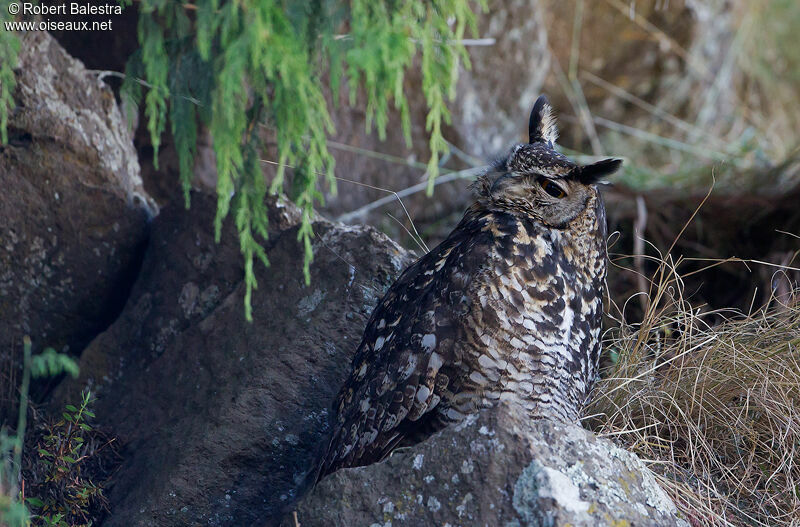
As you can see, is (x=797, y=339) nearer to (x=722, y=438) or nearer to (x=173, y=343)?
(x=722, y=438)

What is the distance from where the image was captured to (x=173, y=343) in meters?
3.35

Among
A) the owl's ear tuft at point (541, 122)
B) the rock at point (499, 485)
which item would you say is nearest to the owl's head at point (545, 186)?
the owl's ear tuft at point (541, 122)

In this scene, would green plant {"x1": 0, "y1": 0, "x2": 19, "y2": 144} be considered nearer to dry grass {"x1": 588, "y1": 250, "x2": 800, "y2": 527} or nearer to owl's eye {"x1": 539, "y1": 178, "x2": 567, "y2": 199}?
owl's eye {"x1": 539, "y1": 178, "x2": 567, "y2": 199}

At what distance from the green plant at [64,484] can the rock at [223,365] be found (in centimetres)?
12

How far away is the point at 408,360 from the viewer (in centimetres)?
261

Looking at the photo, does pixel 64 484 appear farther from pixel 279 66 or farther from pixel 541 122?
pixel 541 122

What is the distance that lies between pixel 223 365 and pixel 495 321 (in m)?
1.23

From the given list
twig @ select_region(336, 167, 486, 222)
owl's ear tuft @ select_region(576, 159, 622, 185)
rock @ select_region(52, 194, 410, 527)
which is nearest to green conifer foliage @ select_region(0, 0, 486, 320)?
owl's ear tuft @ select_region(576, 159, 622, 185)

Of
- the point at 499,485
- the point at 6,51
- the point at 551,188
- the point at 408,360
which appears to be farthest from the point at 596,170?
the point at 6,51

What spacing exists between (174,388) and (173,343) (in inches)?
8.8

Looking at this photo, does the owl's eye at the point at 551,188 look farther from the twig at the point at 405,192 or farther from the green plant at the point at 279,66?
the twig at the point at 405,192

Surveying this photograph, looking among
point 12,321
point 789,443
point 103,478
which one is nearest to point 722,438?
point 789,443

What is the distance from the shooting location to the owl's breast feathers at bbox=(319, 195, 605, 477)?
8.41 feet

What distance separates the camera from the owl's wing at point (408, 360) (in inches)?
101
